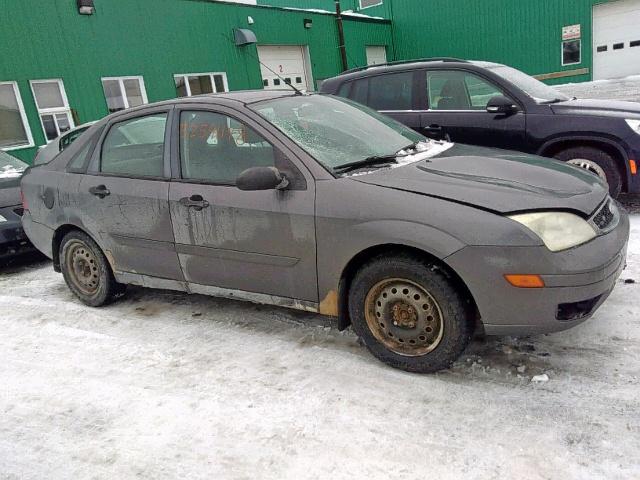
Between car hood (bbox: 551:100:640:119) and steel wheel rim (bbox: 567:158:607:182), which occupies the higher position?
car hood (bbox: 551:100:640:119)

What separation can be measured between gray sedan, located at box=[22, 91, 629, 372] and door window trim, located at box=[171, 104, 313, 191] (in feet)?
0.03

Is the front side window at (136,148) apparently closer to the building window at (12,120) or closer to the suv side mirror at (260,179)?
the suv side mirror at (260,179)

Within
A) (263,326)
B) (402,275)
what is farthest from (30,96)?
(402,275)

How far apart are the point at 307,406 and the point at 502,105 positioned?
4.12m

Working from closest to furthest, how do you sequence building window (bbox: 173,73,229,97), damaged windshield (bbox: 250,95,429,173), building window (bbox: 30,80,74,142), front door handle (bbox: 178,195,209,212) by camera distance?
Answer: damaged windshield (bbox: 250,95,429,173), front door handle (bbox: 178,195,209,212), building window (bbox: 30,80,74,142), building window (bbox: 173,73,229,97)

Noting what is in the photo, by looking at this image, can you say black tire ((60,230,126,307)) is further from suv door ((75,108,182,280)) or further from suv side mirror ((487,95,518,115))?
suv side mirror ((487,95,518,115))

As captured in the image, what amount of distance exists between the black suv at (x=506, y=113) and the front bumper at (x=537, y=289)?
3.09 metres

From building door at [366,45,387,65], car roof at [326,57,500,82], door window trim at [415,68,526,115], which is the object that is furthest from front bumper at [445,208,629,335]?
building door at [366,45,387,65]

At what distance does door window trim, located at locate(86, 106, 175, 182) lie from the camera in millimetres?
3682

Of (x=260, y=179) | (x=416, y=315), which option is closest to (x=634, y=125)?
(x=416, y=315)

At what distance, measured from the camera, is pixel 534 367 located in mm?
2855

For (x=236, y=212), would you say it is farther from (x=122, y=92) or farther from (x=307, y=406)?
(x=122, y=92)

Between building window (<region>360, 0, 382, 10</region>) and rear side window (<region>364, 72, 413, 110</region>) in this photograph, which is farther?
building window (<region>360, 0, 382, 10</region>)

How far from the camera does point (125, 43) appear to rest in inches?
510
